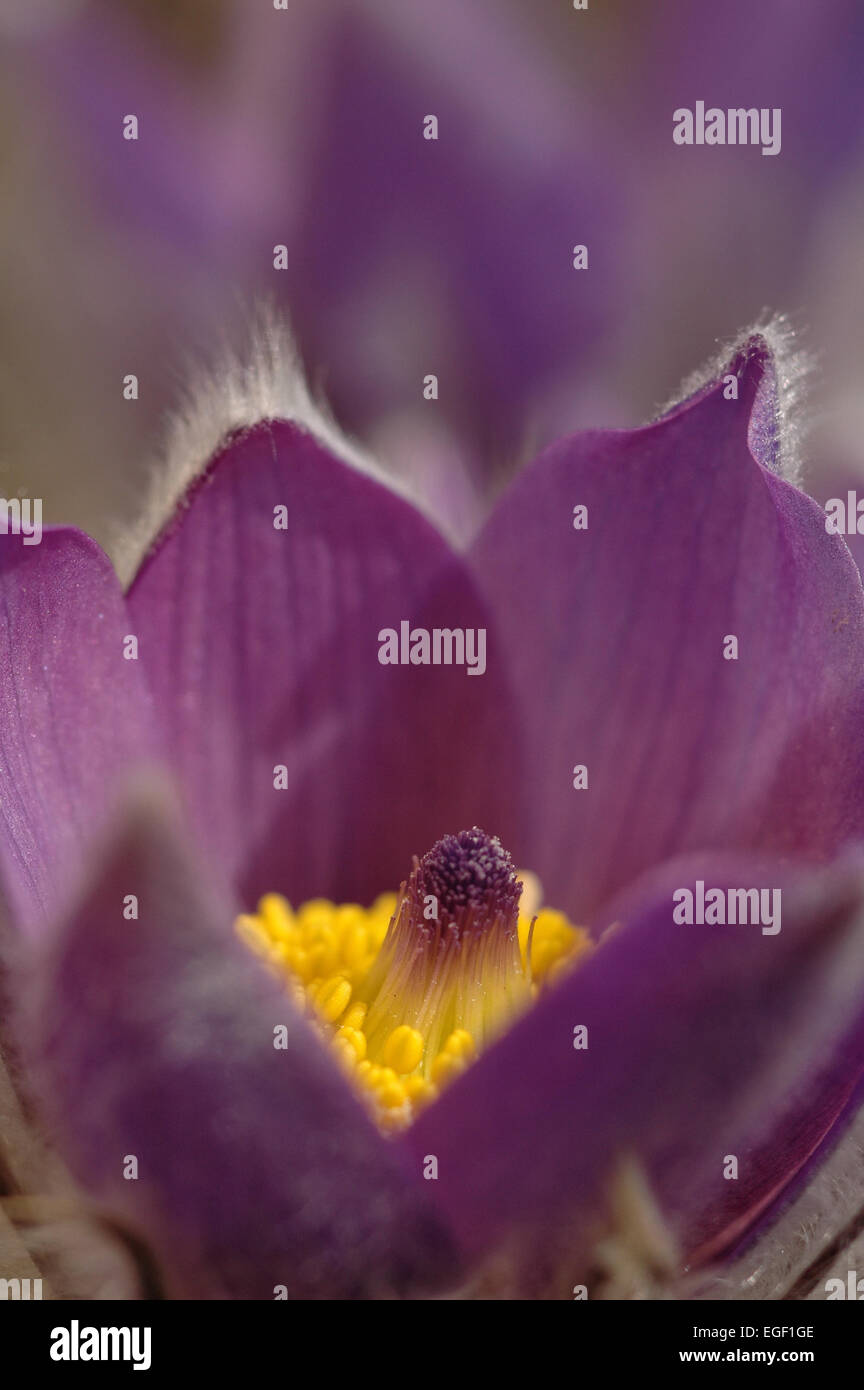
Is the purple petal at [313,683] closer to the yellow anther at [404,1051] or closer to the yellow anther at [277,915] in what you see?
the yellow anther at [277,915]

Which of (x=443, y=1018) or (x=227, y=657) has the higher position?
(x=227, y=657)

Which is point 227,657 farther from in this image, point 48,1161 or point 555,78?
point 555,78

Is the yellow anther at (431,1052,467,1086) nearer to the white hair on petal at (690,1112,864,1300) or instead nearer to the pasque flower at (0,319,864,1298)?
the pasque flower at (0,319,864,1298)

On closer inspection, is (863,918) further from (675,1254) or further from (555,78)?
(555,78)

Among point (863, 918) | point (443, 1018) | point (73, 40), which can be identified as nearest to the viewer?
point (863, 918)

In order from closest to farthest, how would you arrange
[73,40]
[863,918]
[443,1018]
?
[863,918]
[443,1018]
[73,40]
